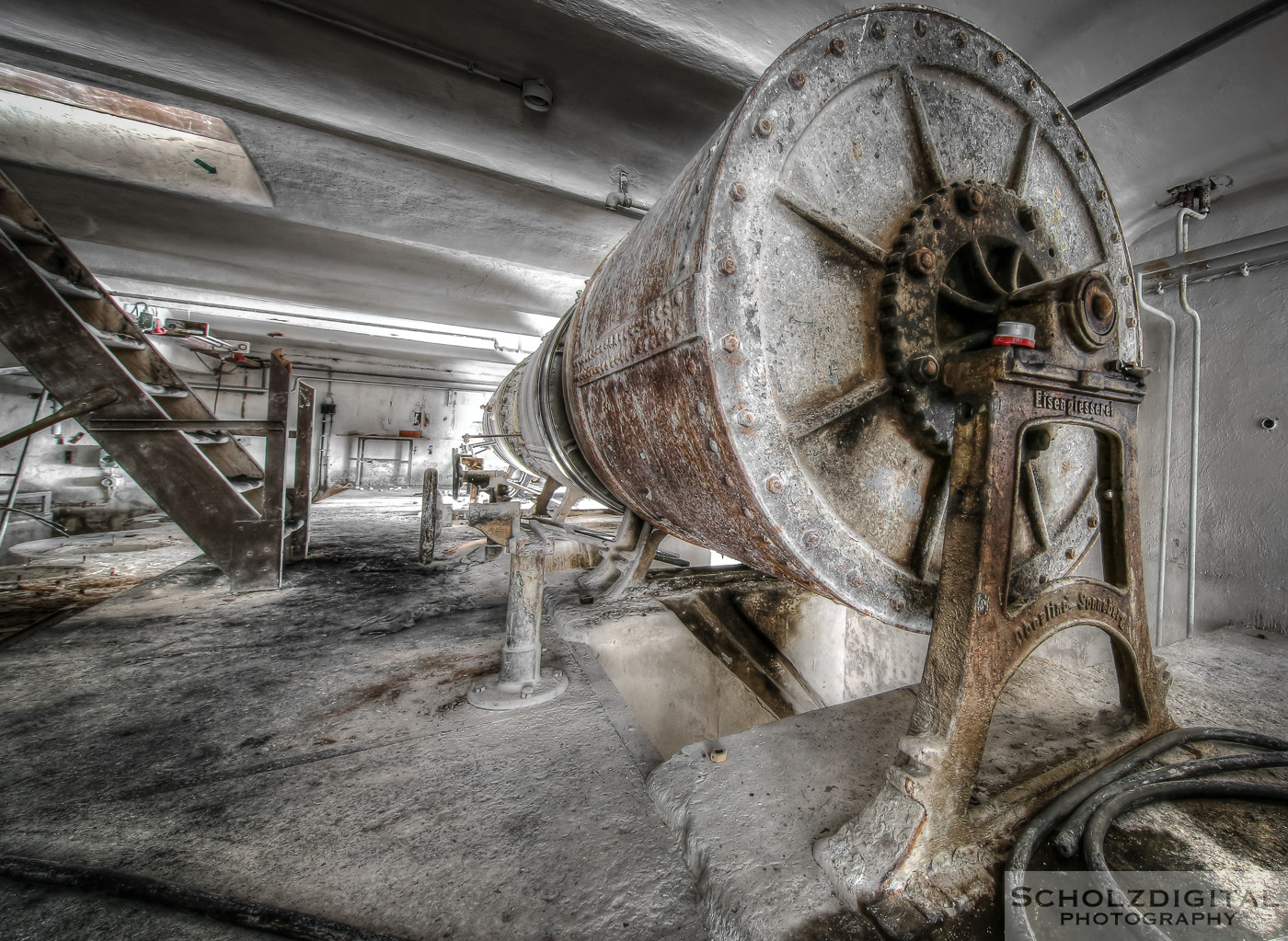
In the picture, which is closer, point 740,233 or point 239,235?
point 740,233

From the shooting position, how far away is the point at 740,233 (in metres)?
1.00

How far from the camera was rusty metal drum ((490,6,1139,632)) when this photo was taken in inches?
39.6

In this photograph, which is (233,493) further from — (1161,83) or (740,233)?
(1161,83)

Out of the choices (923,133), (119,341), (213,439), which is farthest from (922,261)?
(213,439)

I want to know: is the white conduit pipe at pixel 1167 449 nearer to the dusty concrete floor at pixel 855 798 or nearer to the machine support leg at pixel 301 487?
the dusty concrete floor at pixel 855 798

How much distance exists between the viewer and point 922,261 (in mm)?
1112

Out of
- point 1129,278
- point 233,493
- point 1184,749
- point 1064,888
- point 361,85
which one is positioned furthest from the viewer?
point 233,493

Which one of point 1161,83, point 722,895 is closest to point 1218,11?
point 1161,83

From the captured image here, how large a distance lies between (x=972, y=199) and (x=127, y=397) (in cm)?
410

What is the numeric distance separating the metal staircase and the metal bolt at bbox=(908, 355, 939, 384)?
3365 millimetres

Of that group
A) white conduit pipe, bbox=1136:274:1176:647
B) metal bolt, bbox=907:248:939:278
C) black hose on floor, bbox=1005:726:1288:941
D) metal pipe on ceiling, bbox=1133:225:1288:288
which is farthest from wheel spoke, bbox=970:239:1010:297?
white conduit pipe, bbox=1136:274:1176:647

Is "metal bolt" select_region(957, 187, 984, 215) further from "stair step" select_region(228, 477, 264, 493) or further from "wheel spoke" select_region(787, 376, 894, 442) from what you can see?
"stair step" select_region(228, 477, 264, 493)

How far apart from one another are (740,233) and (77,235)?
598 centimetres

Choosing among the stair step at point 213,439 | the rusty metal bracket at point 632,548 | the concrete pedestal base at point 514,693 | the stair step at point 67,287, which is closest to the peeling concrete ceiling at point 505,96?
the stair step at point 67,287
